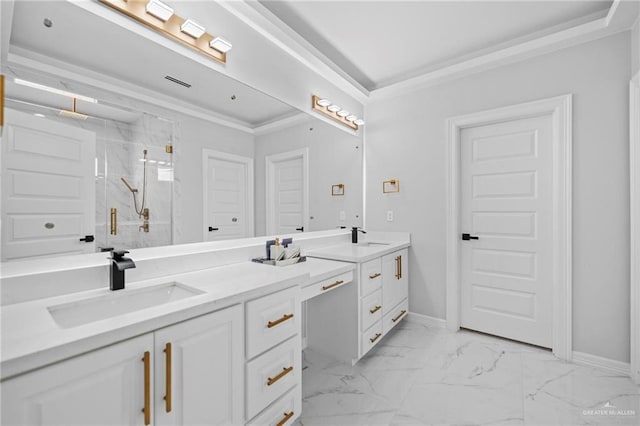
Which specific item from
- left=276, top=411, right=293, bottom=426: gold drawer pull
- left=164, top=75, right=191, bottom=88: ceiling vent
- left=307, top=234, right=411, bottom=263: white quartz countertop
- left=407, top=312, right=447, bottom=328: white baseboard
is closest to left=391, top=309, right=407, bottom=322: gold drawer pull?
left=407, top=312, right=447, bottom=328: white baseboard

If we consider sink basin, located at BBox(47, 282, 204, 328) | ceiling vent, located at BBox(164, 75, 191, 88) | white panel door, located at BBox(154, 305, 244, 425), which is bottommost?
white panel door, located at BBox(154, 305, 244, 425)

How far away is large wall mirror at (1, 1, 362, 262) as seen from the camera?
1.16 metres

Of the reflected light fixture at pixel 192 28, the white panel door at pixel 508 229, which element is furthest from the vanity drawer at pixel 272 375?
the white panel door at pixel 508 229

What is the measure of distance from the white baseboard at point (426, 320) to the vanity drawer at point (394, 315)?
0.08 metres

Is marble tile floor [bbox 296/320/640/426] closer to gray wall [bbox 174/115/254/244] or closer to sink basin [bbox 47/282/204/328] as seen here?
sink basin [bbox 47/282/204/328]

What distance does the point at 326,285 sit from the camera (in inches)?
73.6

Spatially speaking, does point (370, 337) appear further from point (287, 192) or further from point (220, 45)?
point (220, 45)

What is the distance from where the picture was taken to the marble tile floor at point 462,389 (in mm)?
1634

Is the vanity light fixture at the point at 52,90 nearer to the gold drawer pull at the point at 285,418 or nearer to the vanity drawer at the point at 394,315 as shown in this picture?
the gold drawer pull at the point at 285,418

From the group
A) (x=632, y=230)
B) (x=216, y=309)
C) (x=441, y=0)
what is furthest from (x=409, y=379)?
(x=441, y=0)

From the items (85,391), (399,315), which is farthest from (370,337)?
(85,391)

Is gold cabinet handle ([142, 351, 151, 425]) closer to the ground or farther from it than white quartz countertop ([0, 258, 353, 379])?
closer to the ground

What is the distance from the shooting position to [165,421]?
3.19 ft

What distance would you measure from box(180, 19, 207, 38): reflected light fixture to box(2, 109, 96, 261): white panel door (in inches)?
32.1
